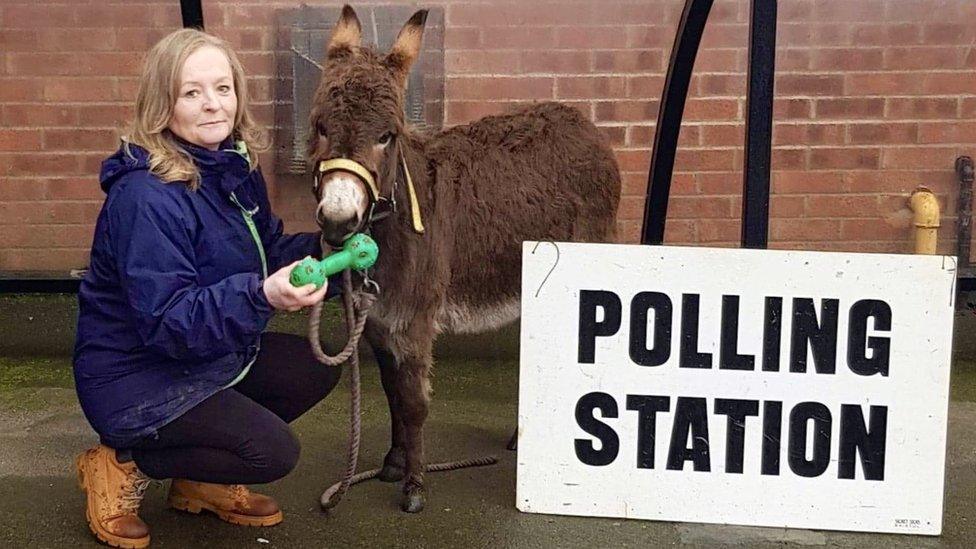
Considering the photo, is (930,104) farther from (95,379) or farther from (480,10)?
(95,379)

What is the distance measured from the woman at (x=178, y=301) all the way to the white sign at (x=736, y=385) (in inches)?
32.9

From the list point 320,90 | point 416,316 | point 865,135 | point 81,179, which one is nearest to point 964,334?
point 865,135

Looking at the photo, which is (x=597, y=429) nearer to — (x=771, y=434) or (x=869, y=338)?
(x=771, y=434)

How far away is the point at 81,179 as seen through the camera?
5.27 metres

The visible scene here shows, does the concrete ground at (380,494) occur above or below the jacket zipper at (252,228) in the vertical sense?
below

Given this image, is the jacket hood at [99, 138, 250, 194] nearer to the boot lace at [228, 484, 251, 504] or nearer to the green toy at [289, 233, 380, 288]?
the green toy at [289, 233, 380, 288]

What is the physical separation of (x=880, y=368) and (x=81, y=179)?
394cm

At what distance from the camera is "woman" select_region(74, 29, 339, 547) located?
9.00 ft

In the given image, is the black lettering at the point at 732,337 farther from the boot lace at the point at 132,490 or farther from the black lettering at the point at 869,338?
the boot lace at the point at 132,490

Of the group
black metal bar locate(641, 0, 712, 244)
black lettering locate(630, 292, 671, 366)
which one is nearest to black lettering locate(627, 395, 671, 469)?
black lettering locate(630, 292, 671, 366)

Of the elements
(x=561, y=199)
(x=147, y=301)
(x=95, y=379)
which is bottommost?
(x=95, y=379)

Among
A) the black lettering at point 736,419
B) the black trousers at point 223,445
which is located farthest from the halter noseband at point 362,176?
the black lettering at point 736,419

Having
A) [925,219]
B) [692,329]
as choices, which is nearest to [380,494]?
[692,329]

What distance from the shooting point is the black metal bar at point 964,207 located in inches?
207
